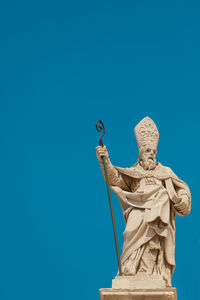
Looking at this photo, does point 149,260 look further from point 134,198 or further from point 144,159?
point 144,159

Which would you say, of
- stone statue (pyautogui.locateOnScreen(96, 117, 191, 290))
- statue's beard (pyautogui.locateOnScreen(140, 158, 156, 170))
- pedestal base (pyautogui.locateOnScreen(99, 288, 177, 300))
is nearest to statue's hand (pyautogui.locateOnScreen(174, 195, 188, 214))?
stone statue (pyautogui.locateOnScreen(96, 117, 191, 290))

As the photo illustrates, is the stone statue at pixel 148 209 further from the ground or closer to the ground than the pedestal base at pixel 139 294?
further from the ground

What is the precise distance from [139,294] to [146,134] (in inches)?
150

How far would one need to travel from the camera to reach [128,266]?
40.8ft

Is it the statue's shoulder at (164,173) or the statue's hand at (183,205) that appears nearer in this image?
the statue's hand at (183,205)

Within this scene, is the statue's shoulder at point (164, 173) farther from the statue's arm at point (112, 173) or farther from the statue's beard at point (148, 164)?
the statue's arm at point (112, 173)

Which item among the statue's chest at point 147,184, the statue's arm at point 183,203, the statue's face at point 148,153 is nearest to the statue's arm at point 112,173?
the statue's chest at point 147,184

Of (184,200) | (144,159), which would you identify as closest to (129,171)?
(144,159)

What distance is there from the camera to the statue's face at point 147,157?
13.7 metres

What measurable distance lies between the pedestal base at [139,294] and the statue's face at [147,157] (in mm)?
2953

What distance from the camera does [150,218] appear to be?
12.7 meters

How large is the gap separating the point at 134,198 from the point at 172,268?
1.56m

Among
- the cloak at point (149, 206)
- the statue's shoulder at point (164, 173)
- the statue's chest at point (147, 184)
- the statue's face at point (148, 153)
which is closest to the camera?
the cloak at point (149, 206)

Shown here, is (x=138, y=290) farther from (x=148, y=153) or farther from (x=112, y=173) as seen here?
(x=148, y=153)
